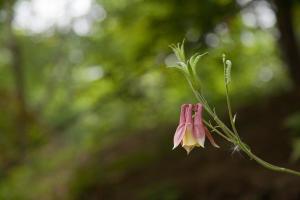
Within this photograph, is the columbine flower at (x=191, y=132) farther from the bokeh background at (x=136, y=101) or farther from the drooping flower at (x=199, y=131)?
the bokeh background at (x=136, y=101)

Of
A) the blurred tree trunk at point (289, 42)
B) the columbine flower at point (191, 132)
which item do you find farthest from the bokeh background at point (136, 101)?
the columbine flower at point (191, 132)

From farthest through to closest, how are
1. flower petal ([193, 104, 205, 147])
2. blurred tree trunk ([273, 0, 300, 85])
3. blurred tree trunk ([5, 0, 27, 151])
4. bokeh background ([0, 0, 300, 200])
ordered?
blurred tree trunk ([5, 0, 27, 151]) → blurred tree trunk ([273, 0, 300, 85]) → bokeh background ([0, 0, 300, 200]) → flower petal ([193, 104, 205, 147])

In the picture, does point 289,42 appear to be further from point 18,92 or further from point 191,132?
point 191,132

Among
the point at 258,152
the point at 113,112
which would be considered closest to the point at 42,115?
the point at 113,112

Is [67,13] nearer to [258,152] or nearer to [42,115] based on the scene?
[42,115]

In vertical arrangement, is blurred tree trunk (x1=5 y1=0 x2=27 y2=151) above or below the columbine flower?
above

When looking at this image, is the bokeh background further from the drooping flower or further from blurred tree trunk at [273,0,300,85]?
the drooping flower

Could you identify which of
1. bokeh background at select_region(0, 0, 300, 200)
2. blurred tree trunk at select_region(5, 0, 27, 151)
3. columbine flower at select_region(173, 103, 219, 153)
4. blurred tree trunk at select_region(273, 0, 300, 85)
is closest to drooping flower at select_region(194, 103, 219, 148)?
columbine flower at select_region(173, 103, 219, 153)
